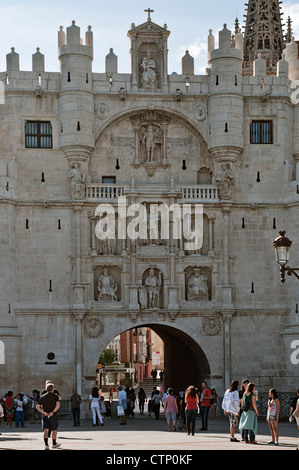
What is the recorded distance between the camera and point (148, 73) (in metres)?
53.8

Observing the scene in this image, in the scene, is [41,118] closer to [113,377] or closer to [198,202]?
[198,202]

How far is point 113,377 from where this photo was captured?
87.8m

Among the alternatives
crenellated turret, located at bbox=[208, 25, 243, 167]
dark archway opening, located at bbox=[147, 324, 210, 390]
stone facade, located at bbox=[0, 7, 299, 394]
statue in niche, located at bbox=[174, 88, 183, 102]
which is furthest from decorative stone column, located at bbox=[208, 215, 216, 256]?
statue in niche, located at bbox=[174, 88, 183, 102]

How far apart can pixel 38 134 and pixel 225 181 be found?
9228 millimetres

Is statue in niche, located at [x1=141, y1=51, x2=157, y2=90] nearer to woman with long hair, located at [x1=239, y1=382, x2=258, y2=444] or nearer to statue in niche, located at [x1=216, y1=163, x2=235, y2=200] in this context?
statue in niche, located at [x1=216, y1=163, x2=235, y2=200]

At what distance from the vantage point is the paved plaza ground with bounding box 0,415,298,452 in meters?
30.9

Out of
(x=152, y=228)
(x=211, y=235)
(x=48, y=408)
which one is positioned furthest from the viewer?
(x=211, y=235)

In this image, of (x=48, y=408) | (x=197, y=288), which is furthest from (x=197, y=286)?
(x=48, y=408)

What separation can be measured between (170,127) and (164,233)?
5407 millimetres

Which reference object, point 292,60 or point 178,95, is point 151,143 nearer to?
point 178,95

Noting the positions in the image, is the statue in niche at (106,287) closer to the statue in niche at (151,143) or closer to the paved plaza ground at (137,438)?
the statue in niche at (151,143)
